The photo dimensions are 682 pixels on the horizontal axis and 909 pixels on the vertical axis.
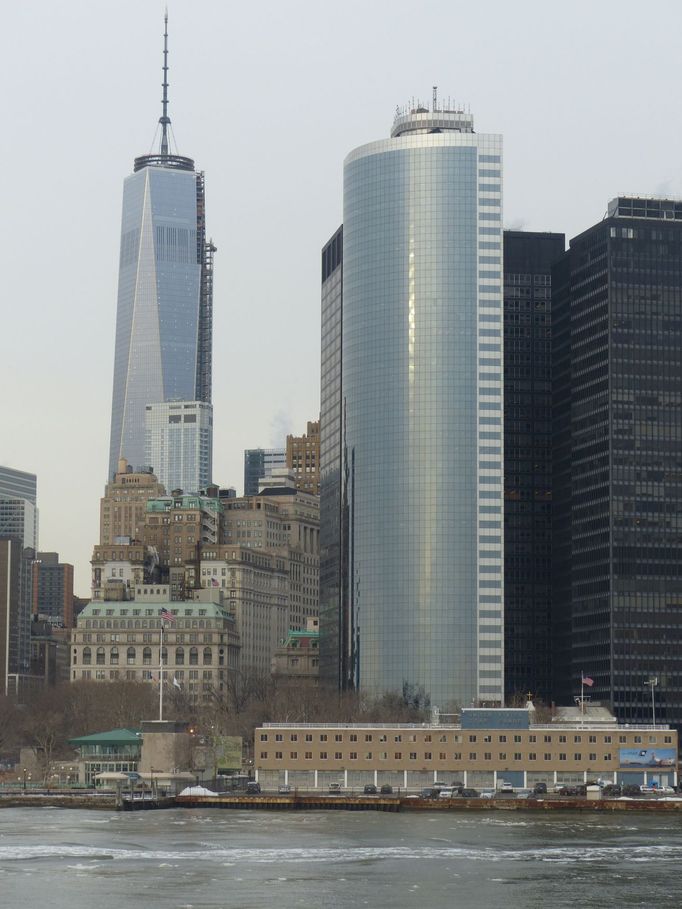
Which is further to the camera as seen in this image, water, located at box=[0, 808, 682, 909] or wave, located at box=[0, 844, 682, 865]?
wave, located at box=[0, 844, 682, 865]

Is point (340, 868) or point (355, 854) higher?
point (355, 854)

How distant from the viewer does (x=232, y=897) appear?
136 metres

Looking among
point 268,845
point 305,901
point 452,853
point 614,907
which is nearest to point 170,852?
point 268,845

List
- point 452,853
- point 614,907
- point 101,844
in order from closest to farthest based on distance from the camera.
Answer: point 614,907 → point 452,853 → point 101,844

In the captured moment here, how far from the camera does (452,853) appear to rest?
166 m

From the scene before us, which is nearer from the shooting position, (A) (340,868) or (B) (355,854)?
(A) (340,868)

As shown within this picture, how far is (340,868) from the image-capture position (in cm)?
15350

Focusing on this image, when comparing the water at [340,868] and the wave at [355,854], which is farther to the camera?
the wave at [355,854]

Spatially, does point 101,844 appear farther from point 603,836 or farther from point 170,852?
point 603,836

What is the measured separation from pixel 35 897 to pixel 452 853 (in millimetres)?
41231

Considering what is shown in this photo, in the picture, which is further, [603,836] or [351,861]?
[603,836]

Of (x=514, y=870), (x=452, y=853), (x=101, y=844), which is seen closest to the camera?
(x=514, y=870)

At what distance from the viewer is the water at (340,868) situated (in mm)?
135750

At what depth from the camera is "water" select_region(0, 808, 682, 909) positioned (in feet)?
445
